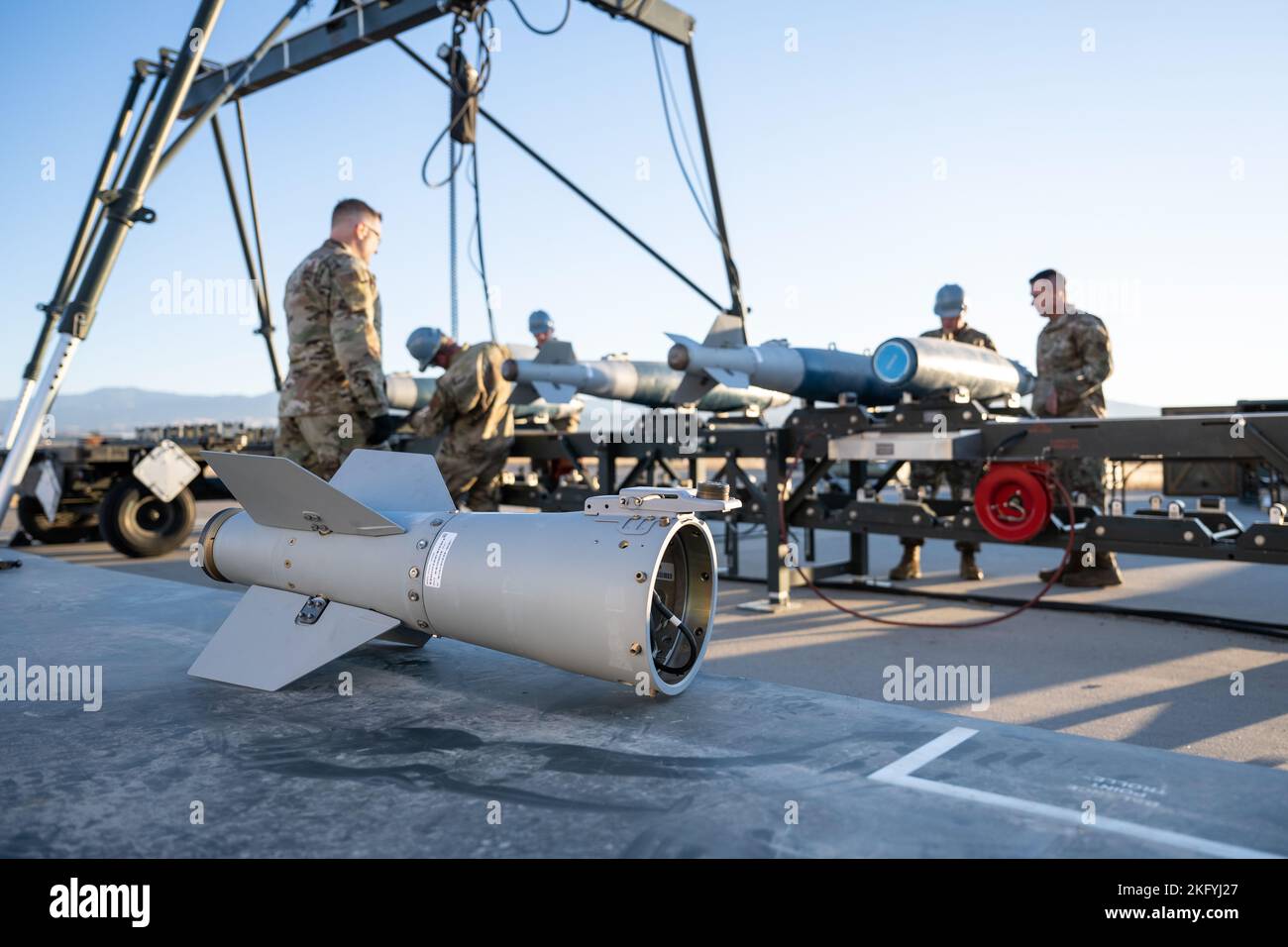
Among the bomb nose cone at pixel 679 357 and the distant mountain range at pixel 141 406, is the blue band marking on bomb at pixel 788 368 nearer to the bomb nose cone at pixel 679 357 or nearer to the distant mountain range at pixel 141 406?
the bomb nose cone at pixel 679 357

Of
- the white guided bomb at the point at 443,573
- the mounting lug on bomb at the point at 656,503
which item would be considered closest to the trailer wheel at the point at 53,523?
the white guided bomb at the point at 443,573

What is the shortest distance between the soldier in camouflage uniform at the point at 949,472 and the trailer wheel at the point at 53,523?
7.51 metres

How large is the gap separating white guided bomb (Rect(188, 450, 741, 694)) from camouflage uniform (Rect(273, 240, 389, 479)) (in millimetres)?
2096

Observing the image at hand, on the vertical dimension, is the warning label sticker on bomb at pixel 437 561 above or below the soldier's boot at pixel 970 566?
above

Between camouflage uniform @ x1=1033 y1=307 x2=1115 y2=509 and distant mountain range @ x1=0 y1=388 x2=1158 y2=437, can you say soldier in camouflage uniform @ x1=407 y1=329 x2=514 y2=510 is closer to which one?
camouflage uniform @ x1=1033 y1=307 x2=1115 y2=509

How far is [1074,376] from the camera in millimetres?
6238

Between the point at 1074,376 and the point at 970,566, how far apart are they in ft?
5.04

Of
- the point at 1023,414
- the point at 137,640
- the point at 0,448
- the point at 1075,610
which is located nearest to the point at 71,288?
the point at 0,448

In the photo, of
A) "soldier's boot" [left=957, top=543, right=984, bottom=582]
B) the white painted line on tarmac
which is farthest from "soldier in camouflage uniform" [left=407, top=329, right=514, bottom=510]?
the white painted line on tarmac

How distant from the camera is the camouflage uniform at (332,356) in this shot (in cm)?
481

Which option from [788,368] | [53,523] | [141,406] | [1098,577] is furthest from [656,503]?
[141,406]

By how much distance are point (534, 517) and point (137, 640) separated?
4.97 feet

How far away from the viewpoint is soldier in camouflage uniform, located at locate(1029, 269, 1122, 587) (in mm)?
6211

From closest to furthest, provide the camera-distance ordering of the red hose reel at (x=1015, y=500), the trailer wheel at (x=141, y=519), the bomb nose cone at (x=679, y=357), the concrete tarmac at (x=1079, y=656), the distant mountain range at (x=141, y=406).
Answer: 1. the concrete tarmac at (x=1079, y=656)
2. the red hose reel at (x=1015, y=500)
3. the bomb nose cone at (x=679, y=357)
4. the trailer wheel at (x=141, y=519)
5. the distant mountain range at (x=141, y=406)
